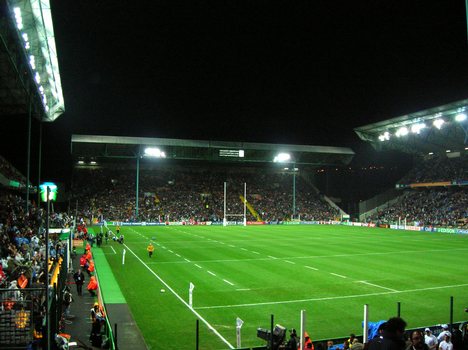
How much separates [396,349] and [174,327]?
11.3 metres

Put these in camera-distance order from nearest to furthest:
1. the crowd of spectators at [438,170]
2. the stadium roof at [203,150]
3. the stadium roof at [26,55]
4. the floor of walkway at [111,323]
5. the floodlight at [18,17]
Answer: the floor of walkway at [111,323] → the floodlight at [18,17] → the stadium roof at [26,55] → the crowd of spectators at [438,170] → the stadium roof at [203,150]

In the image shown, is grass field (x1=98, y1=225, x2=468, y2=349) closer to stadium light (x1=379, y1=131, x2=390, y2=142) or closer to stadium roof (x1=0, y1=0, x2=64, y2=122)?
stadium roof (x1=0, y1=0, x2=64, y2=122)

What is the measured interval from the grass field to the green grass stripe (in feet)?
1.38

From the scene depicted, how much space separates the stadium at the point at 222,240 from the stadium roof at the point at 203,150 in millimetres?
291

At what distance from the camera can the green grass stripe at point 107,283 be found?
18594mm

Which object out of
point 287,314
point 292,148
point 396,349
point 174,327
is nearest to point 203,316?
point 174,327

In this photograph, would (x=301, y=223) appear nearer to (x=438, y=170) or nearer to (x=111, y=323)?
(x=438, y=170)

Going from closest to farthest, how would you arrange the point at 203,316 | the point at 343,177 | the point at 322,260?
the point at 203,316 < the point at 322,260 < the point at 343,177

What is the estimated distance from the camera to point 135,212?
236 ft

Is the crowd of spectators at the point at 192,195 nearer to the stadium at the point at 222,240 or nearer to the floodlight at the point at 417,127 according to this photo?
the stadium at the point at 222,240

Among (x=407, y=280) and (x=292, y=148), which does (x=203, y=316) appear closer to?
(x=407, y=280)

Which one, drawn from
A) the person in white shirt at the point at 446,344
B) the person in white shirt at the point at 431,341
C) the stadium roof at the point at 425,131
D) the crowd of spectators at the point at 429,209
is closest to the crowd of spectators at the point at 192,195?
the crowd of spectators at the point at 429,209

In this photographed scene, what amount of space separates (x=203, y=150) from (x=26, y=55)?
4961 cm

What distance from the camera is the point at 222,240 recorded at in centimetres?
4438
